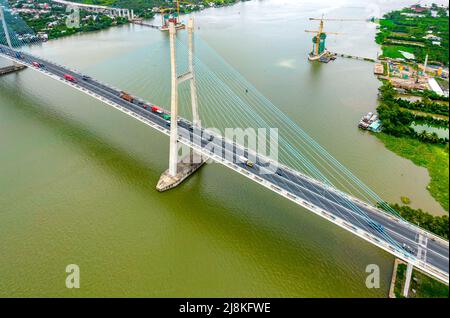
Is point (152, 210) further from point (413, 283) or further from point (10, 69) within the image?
point (10, 69)

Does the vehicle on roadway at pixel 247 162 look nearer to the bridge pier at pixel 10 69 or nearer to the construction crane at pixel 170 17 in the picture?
the bridge pier at pixel 10 69

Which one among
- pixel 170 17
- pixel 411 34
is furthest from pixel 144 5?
pixel 411 34

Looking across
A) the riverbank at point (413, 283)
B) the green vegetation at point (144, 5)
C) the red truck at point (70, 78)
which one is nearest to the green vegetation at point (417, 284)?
the riverbank at point (413, 283)

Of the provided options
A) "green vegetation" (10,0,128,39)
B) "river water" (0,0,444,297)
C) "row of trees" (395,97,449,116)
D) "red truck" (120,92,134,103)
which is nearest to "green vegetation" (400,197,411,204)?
"river water" (0,0,444,297)

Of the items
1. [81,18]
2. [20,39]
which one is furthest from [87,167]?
[81,18]

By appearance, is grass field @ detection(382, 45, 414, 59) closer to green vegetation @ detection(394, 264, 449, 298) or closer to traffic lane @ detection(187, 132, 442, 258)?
traffic lane @ detection(187, 132, 442, 258)
